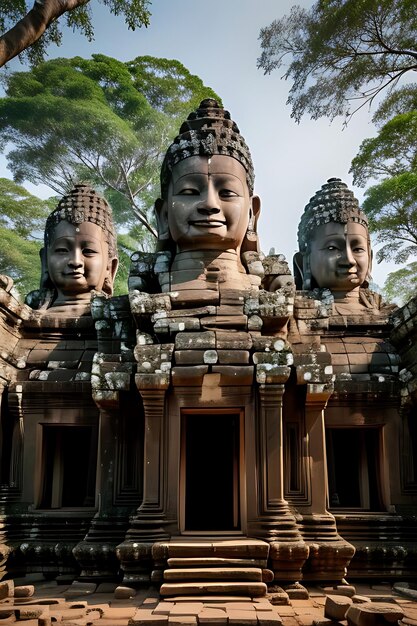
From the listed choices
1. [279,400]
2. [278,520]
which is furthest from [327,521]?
[279,400]

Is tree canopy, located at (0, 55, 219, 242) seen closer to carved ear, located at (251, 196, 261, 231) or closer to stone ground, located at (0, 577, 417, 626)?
carved ear, located at (251, 196, 261, 231)

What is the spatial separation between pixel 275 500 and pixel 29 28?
246 inches

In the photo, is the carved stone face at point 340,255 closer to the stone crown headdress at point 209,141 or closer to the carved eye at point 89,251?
the stone crown headdress at point 209,141

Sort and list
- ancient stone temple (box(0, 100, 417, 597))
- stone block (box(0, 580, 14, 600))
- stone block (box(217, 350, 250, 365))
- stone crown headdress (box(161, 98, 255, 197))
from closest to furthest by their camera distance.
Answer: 1. stone block (box(0, 580, 14, 600))
2. ancient stone temple (box(0, 100, 417, 597))
3. stone block (box(217, 350, 250, 365))
4. stone crown headdress (box(161, 98, 255, 197))

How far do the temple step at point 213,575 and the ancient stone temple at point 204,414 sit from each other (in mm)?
18

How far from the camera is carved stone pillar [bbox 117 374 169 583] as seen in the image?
658 cm

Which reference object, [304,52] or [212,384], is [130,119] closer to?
[304,52]

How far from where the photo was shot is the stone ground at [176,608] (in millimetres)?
5098

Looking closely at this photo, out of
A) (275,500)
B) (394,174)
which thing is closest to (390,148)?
(394,174)

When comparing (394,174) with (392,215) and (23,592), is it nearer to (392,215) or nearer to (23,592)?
(392,215)

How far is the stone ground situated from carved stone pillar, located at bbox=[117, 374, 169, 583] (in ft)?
0.89

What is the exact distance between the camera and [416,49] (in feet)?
→ 35.4

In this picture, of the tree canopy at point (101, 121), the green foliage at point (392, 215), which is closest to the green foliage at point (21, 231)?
the tree canopy at point (101, 121)

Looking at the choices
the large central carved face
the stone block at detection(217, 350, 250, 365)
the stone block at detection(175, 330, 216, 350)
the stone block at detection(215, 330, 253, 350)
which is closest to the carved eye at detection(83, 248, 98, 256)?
the large central carved face
